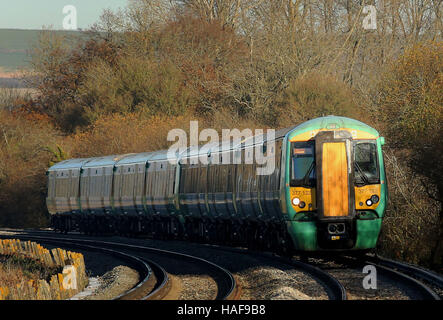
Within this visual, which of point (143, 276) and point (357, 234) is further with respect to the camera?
point (143, 276)

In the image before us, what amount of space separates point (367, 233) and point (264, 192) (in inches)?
127

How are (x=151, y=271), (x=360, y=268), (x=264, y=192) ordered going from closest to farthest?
1. (x=360, y=268)
2. (x=151, y=271)
3. (x=264, y=192)

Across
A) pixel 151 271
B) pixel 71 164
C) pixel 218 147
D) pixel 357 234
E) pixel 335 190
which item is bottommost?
pixel 151 271

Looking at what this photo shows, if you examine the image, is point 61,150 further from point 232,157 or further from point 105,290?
point 105,290

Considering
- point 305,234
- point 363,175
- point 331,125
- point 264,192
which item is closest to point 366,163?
point 363,175

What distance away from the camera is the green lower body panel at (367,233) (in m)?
16.9

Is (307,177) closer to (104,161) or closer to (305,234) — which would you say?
(305,234)

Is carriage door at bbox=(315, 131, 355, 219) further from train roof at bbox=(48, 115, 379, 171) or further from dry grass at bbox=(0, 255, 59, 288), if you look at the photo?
dry grass at bbox=(0, 255, 59, 288)

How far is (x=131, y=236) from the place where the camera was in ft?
113

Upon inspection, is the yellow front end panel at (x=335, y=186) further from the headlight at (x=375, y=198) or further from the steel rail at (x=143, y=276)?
the steel rail at (x=143, y=276)

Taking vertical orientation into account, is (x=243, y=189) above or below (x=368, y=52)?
below

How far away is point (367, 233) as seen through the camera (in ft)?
55.6

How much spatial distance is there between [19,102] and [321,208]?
5384 centimetres
